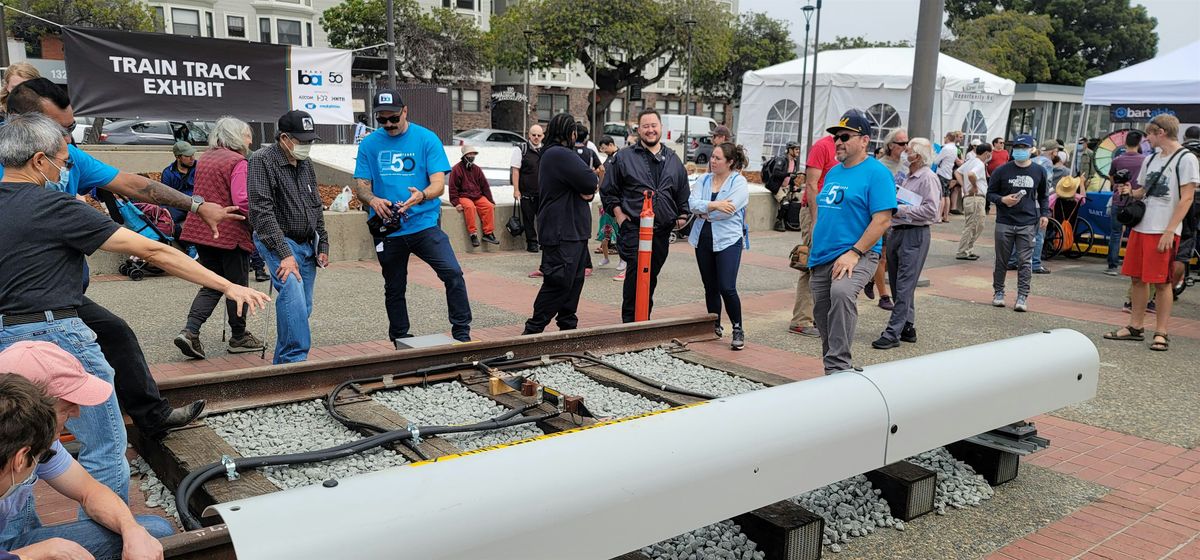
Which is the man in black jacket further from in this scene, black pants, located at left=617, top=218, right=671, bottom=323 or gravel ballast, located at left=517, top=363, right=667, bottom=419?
gravel ballast, located at left=517, top=363, right=667, bottom=419

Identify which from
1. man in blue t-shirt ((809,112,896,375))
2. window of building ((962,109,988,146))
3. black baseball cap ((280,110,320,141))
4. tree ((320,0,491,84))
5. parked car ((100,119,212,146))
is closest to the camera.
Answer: man in blue t-shirt ((809,112,896,375))

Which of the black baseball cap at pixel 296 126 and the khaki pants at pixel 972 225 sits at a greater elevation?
the black baseball cap at pixel 296 126

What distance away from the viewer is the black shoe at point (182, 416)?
4297mm

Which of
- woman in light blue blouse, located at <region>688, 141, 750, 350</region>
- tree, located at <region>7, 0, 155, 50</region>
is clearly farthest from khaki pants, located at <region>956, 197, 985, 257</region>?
tree, located at <region>7, 0, 155, 50</region>

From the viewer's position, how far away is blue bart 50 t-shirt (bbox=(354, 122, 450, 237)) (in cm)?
642

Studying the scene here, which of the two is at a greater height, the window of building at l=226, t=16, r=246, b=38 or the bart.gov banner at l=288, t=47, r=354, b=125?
the window of building at l=226, t=16, r=246, b=38

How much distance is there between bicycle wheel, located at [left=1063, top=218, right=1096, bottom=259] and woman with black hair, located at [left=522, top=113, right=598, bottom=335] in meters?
10.1

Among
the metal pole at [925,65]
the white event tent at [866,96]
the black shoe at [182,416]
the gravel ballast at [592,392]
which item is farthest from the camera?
the white event tent at [866,96]

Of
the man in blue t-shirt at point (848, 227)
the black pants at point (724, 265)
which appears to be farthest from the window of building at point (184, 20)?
the man in blue t-shirt at point (848, 227)

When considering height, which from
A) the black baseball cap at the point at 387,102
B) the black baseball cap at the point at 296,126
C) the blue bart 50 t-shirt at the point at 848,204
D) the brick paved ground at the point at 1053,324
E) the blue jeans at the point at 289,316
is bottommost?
the brick paved ground at the point at 1053,324

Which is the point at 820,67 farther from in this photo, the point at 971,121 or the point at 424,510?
the point at 424,510

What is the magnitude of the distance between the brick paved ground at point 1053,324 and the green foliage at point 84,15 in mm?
38691

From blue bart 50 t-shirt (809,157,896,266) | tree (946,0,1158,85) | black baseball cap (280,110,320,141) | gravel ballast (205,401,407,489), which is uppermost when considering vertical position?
tree (946,0,1158,85)

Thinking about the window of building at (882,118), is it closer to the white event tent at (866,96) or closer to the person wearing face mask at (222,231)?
the white event tent at (866,96)
